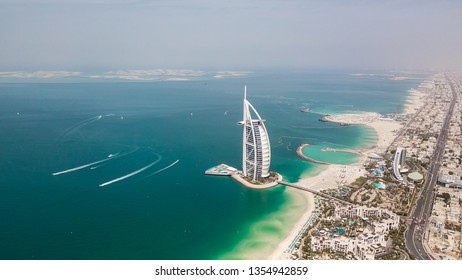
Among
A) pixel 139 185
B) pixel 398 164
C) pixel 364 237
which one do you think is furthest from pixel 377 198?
pixel 139 185

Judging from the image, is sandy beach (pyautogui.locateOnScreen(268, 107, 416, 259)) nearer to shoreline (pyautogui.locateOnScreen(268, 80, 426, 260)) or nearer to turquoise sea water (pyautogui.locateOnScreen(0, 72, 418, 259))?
shoreline (pyautogui.locateOnScreen(268, 80, 426, 260))

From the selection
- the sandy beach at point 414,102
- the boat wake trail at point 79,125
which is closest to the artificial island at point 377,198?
the sandy beach at point 414,102

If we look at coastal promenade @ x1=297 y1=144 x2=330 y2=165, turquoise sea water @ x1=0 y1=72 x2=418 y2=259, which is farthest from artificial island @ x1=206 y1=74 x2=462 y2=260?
turquoise sea water @ x1=0 y1=72 x2=418 y2=259

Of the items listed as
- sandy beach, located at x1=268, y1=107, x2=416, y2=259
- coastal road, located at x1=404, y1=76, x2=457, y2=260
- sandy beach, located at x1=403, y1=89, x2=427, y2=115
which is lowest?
coastal road, located at x1=404, y1=76, x2=457, y2=260

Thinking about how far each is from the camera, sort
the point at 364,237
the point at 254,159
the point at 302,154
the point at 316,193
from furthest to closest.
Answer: the point at 302,154 → the point at 254,159 → the point at 316,193 → the point at 364,237

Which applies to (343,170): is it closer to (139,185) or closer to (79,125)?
(139,185)

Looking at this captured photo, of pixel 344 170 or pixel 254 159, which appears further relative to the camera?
pixel 344 170

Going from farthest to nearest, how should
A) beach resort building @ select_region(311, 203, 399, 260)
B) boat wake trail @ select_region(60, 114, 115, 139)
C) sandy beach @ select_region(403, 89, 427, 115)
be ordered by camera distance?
sandy beach @ select_region(403, 89, 427, 115)
boat wake trail @ select_region(60, 114, 115, 139)
beach resort building @ select_region(311, 203, 399, 260)

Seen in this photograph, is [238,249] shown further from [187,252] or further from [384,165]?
[384,165]
